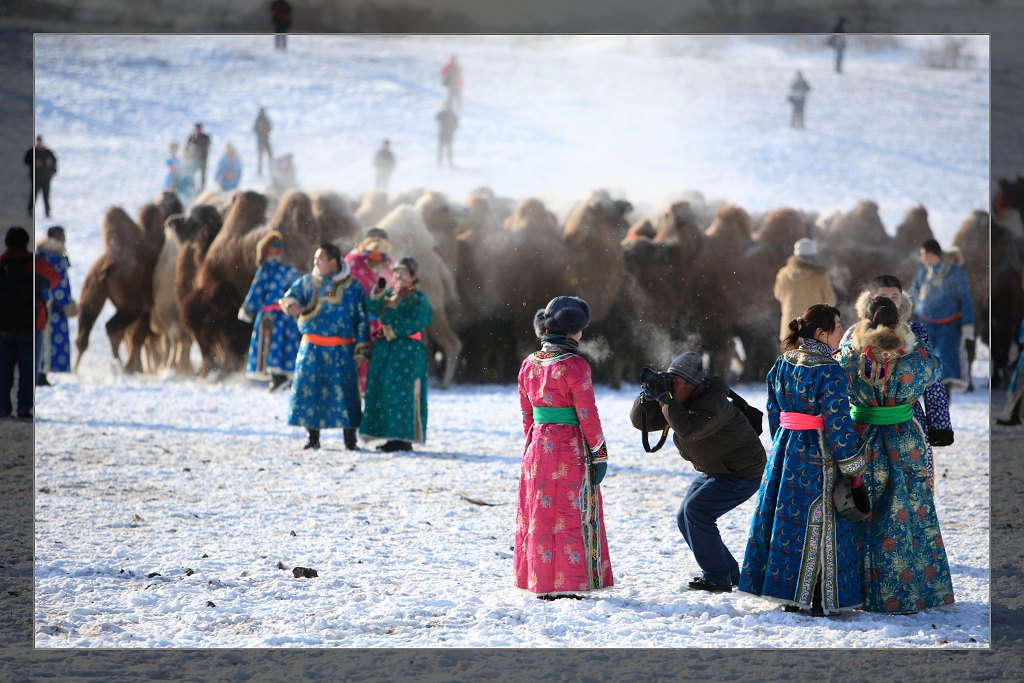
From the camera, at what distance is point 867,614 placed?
14.6 ft

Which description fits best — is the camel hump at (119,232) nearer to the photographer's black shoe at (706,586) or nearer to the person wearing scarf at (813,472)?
the photographer's black shoe at (706,586)

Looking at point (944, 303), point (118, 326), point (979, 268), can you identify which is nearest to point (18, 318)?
point (118, 326)

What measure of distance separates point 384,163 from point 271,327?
5444mm

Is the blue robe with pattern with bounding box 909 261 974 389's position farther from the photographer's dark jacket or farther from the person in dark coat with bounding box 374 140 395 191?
the person in dark coat with bounding box 374 140 395 191

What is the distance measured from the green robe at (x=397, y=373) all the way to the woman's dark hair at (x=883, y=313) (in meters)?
3.49

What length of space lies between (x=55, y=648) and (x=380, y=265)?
418 centimetres

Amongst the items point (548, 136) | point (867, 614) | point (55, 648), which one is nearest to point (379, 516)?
point (55, 648)

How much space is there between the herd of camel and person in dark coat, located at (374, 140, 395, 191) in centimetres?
273

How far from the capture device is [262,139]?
48.2ft

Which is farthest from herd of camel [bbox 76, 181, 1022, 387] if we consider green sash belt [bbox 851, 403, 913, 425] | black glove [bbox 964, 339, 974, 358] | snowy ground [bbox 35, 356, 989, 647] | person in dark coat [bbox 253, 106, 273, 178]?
green sash belt [bbox 851, 403, 913, 425]

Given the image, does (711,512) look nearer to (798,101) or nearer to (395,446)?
(395,446)

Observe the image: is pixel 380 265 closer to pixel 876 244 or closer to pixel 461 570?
pixel 461 570

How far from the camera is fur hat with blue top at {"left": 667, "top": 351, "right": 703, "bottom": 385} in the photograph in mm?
4504

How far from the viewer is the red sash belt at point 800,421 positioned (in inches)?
172
